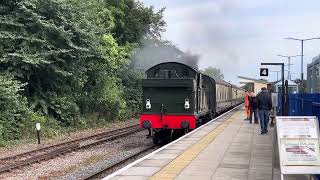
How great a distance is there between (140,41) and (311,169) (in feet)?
120

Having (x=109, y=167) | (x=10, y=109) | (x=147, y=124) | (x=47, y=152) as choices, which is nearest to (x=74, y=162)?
(x=109, y=167)

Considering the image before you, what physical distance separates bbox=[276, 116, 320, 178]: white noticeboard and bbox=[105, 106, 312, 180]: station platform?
1.51 meters

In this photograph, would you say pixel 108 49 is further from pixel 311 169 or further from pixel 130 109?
pixel 311 169

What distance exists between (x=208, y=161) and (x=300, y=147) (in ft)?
12.0

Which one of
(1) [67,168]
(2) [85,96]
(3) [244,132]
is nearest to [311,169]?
(1) [67,168]

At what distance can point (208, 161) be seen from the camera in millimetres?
11586

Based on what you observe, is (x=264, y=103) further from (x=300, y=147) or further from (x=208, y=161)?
(x=300, y=147)

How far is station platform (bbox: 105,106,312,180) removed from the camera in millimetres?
9841

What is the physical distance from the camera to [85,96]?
2977cm

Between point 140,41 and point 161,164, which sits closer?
point 161,164

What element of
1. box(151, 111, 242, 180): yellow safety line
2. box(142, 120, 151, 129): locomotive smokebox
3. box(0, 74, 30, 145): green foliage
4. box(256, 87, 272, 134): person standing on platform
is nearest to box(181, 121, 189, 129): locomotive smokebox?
box(142, 120, 151, 129): locomotive smokebox

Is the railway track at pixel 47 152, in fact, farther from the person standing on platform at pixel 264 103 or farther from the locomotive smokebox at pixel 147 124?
the person standing on platform at pixel 264 103

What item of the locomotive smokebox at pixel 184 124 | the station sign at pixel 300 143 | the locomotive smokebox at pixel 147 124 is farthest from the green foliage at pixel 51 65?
the station sign at pixel 300 143

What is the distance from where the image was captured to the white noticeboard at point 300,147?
318 inches
